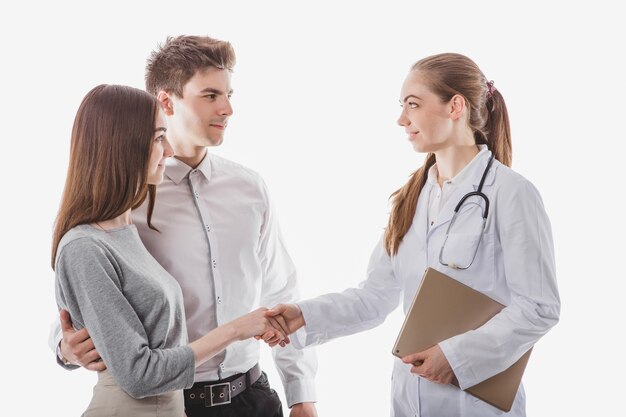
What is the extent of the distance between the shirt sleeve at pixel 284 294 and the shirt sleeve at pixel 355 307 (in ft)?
0.66

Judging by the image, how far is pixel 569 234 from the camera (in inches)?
154

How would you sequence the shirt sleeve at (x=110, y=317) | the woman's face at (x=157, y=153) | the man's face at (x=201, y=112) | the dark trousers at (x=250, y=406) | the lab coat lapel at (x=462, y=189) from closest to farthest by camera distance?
the shirt sleeve at (x=110, y=317) → the woman's face at (x=157, y=153) → the lab coat lapel at (x=462, y=189) → the dark trousers at (x=250, y=406) → the man's face at (x=201, y=112)

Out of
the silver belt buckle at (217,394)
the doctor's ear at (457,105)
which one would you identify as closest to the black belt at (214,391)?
the silver belt buckle at (217,394)

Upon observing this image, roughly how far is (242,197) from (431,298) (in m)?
0.82

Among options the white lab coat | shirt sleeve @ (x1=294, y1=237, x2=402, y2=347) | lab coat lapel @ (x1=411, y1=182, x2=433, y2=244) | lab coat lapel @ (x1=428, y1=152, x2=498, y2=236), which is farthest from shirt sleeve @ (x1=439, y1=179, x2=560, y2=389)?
shirt sleeve @ (x1=294, y1=237, x2=402, y2=347)

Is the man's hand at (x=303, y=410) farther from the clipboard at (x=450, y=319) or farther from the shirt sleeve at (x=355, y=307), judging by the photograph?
the clipboard at (x=450, y=319)

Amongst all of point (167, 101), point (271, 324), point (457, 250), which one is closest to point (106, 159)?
point (167, 101)

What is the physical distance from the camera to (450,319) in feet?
7.45

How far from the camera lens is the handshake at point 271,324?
235 cm

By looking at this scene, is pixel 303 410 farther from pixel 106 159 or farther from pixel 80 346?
pixel 106 159

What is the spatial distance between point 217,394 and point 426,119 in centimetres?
111

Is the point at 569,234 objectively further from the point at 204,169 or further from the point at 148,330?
the point at 148,330

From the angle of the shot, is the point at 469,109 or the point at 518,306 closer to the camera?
the point at 518,306

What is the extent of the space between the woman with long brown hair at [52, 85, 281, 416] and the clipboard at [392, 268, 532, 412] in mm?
508
